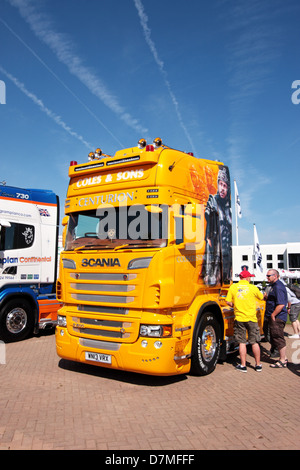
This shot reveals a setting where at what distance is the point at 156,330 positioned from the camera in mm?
5082

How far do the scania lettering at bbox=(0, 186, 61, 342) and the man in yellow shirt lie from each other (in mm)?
4971

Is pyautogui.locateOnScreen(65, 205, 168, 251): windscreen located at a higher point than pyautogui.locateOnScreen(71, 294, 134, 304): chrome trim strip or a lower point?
higher

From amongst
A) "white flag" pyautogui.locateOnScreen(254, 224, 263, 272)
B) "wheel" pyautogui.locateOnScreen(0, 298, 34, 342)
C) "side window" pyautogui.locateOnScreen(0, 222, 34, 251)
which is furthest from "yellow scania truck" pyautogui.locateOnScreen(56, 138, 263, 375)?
"white flag" pyautogui.locateOnScreen(254, 224, 263, 272)

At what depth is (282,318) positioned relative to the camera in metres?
7.05

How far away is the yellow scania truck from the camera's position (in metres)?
5.14

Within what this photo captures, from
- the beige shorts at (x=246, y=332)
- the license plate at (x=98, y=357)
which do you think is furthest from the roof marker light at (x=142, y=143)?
the beige shorts at (x=246, y=332)

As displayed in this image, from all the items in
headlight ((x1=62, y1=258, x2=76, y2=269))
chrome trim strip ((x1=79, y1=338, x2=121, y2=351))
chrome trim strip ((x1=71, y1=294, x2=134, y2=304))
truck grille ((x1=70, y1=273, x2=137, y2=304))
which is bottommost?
chrome trim strip ((x1=79, y1=338, x2=121, y2=351))

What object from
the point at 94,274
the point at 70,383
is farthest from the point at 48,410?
the point at 94,274

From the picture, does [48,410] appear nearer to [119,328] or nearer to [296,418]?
[119,328]

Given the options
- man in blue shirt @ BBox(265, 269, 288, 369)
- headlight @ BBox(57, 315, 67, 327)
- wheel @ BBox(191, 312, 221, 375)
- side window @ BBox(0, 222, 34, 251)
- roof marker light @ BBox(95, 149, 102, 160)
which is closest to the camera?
wheel @ BBox(191, 312, 221, 375)

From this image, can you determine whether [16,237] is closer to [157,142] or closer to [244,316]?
[157,142]

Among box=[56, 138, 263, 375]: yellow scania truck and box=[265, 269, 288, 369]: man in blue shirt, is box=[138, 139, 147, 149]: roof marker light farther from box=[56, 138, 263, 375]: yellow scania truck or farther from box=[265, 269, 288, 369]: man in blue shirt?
box=[265, 269, 288, 369]: man in blue shirt

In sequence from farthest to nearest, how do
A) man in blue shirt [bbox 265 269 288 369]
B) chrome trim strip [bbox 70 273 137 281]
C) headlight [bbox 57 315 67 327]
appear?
man in blue shirt [bbox 265 269 288 369]
headlight [bbox 57 315 67 327]
chrome trim strip [bbox 70 273 137 281]

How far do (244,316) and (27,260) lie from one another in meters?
5.41
